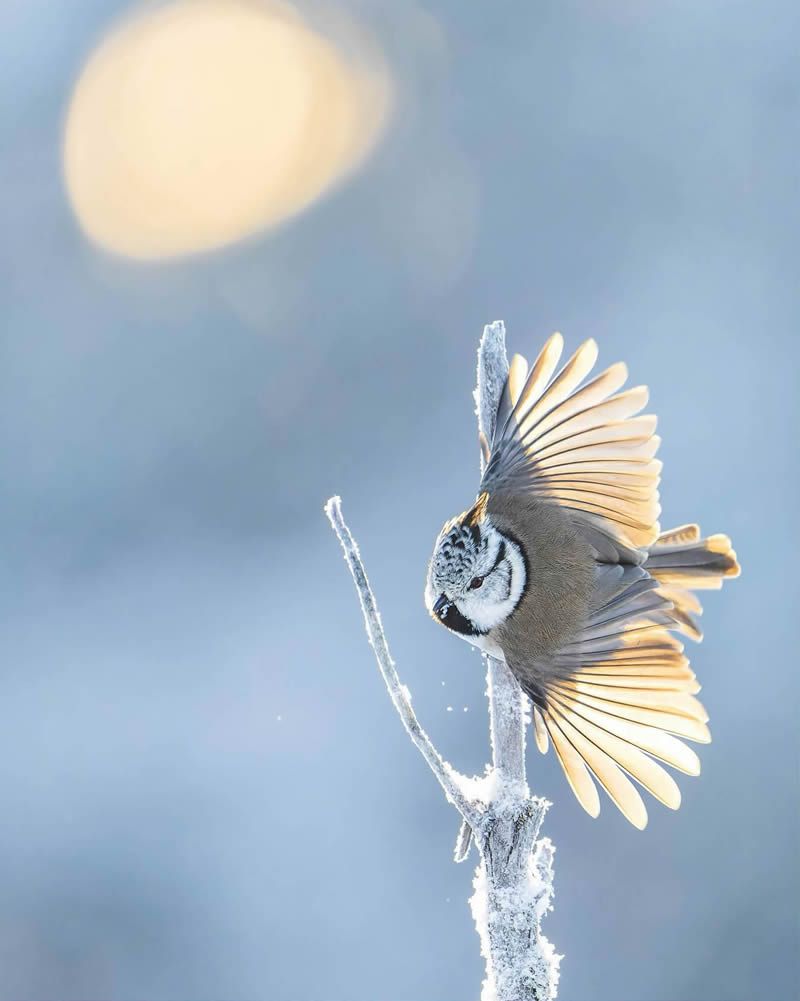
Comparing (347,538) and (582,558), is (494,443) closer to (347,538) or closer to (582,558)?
(582,558)

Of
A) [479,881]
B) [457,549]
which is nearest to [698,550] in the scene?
[457,549]

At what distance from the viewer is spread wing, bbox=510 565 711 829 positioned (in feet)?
2.33

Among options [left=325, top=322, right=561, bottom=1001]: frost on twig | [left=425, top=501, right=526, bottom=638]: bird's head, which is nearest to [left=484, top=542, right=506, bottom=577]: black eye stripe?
[left=425, top=501, right=526, bottom=638]: bird's head

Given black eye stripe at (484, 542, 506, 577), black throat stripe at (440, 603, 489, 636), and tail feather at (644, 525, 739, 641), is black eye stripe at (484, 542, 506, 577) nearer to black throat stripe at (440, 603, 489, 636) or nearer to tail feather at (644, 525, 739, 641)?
black throat stripe at (440, 603, 489, 636)

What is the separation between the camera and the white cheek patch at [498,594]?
736mm

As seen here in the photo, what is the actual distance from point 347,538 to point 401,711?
4.2 inches

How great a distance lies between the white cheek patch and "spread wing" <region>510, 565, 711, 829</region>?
46 mm

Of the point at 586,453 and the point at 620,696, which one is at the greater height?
the point at 586,453

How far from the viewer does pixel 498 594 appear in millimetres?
761

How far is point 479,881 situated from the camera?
60 cm

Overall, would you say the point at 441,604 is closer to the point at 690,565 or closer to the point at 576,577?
the point at 576,577

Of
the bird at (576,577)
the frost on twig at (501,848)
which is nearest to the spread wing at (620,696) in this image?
the bird at (576,577)

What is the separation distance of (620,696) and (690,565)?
183 mm

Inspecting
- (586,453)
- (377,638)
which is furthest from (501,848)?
(586,453)
